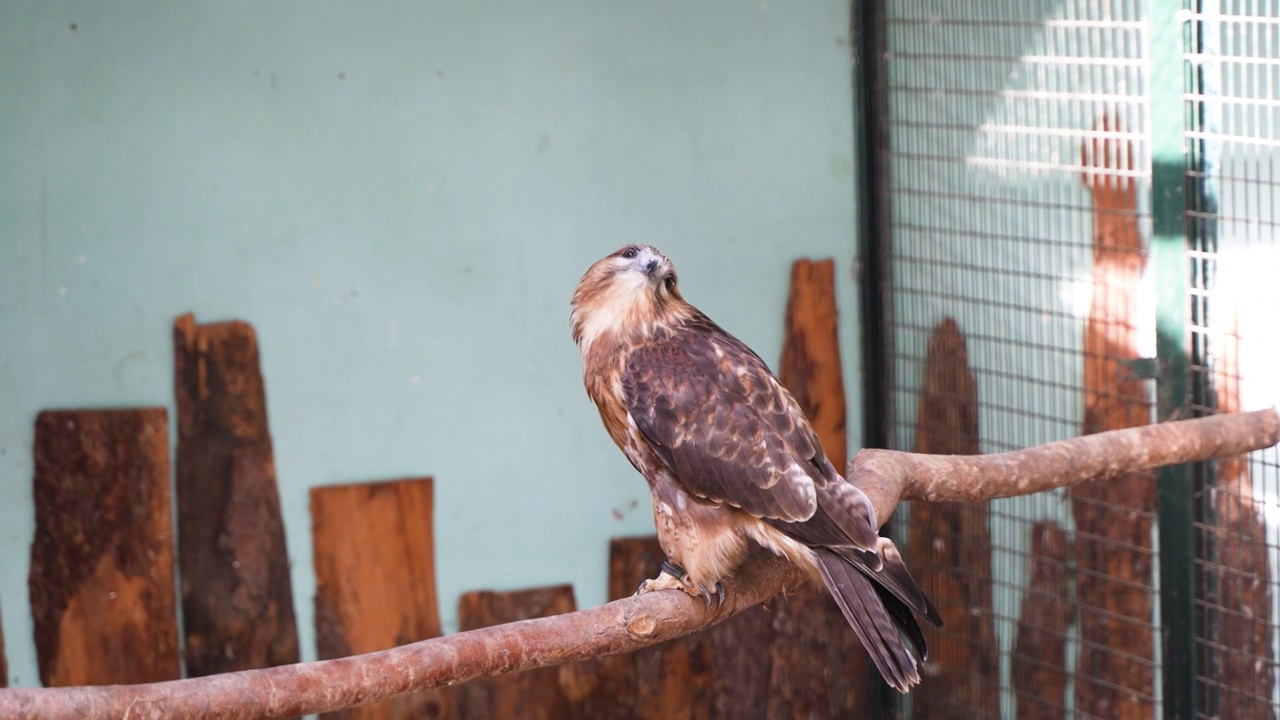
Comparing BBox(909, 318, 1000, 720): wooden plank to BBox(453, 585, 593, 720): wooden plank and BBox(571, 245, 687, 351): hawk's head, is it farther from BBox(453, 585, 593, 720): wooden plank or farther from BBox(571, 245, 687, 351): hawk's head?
BBox(571, 245, 687, 351): hawk's head

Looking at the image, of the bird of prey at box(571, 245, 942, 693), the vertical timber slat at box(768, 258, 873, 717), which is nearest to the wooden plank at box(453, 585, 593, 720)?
the vertical timber slat at box(768, 258, 873, 717)

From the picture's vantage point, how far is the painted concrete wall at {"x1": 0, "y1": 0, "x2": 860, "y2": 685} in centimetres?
320

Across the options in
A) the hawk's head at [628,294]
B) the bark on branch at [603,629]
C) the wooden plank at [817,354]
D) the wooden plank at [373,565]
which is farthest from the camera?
the wooden plank at [817,354]

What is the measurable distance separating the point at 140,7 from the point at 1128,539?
2651 mm

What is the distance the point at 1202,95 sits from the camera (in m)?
2.88

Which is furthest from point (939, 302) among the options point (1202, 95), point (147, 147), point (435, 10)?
point (147, 147)

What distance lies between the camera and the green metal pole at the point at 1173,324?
289 centimetres

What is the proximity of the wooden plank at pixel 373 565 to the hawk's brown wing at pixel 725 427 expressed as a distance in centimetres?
133

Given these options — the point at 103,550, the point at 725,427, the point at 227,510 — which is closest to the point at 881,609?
the point at 725,427

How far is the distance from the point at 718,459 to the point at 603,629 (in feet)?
1.19

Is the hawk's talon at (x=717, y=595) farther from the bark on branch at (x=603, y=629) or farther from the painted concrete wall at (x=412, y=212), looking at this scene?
the painted concrete wall at (x=412, y=212)

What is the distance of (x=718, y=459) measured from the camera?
221 centimetres

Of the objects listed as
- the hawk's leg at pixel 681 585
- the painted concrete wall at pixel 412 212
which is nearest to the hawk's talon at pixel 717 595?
the hawk's leg at pixel 681 585

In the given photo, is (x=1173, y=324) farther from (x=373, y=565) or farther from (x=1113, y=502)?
(x=373, y=565)
